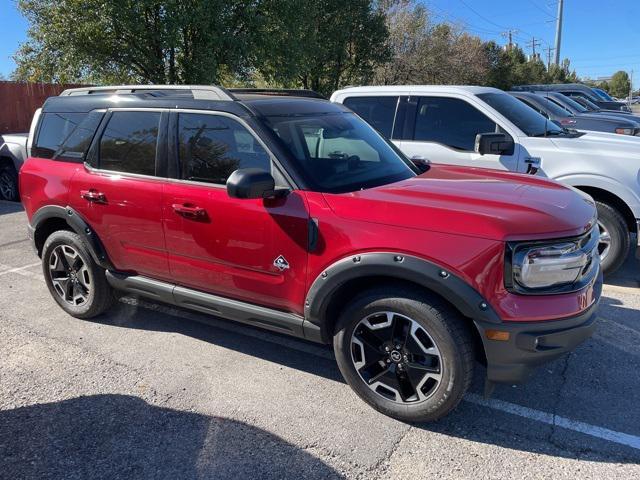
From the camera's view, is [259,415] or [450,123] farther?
[450,123]

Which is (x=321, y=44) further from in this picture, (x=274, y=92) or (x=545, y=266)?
(x=545, y=266)

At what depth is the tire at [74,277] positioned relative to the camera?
169 inches

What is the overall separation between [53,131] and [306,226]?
2.79 metres

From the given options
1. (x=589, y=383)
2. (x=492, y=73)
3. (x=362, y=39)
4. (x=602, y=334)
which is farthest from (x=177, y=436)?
(x=492, y=73)

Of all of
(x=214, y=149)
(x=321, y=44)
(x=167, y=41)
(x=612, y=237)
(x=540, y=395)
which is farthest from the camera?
(x=321, y=44)

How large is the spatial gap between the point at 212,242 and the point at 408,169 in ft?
4.95

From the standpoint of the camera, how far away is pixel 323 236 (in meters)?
3.04

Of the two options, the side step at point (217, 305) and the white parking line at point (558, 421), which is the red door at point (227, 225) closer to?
the side step at point (217, 305)

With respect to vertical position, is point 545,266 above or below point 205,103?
below

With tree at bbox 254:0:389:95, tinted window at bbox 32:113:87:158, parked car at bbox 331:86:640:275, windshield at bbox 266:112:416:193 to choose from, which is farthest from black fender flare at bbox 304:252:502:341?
tree at bbox 254:0:389:95

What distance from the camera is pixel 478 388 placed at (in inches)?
137

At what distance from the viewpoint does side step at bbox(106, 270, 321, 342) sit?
329 cm

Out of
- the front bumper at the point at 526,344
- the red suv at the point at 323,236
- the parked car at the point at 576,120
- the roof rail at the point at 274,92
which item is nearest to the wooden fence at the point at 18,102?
the red suv at the point at 323,236

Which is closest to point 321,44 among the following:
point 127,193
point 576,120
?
point 576,120
